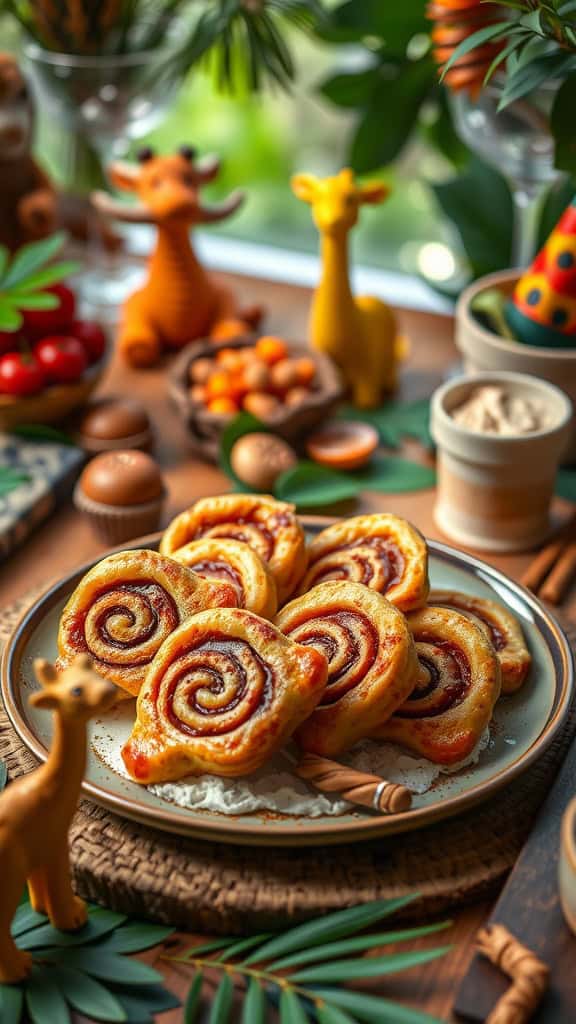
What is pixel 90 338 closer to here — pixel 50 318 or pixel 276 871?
pixel 50 318

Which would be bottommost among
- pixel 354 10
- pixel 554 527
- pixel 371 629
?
pixel 554 527

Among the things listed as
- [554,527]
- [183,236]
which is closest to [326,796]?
[554,527]

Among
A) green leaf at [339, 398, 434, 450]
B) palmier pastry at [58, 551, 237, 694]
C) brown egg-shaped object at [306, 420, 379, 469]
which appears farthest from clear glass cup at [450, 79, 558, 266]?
palmier pastry at [58, 551, 237, 694]

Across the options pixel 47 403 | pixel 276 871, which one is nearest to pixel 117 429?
pixel 47 403

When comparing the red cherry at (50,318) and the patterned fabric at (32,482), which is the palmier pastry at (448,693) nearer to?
the patterned fabric at (32,482)

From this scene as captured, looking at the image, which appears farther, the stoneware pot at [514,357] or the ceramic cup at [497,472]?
the stoneware pot at [514,357]

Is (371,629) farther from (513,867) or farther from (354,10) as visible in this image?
(354,10)

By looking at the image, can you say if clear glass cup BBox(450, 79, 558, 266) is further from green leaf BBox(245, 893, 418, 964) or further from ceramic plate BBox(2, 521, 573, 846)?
green leaf BBox(245, 893, 418, 964)

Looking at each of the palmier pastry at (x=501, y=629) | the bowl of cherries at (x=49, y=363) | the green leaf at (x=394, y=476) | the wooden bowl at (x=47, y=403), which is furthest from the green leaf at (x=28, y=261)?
the palmier pastry at (x=501, y=629)
